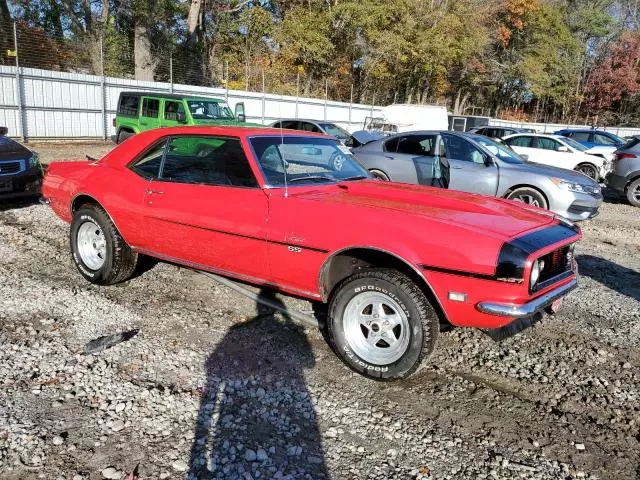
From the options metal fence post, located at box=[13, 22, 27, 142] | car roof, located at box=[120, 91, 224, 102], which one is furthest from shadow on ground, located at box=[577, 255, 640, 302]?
metal fence post, located at box=[13, 22, 27, 142]

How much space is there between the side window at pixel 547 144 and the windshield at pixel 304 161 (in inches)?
470

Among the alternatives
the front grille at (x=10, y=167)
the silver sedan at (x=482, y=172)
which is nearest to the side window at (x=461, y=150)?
the silver sedan at (x=482, y=172)

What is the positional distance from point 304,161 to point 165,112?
10.8 metres

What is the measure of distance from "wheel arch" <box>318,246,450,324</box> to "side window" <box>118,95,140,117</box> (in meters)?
12.8

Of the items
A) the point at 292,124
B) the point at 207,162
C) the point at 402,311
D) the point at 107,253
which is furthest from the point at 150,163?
the point at 292,124

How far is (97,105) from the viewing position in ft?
64.6

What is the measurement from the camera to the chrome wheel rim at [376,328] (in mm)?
3408

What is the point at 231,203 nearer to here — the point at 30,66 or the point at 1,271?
the point at 1,271

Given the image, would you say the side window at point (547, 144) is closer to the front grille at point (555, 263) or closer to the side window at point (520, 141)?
the side window at point (520, 141)

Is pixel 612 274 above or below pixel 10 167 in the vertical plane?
below

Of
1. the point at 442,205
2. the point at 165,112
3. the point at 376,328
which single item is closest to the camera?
the point at 376,328

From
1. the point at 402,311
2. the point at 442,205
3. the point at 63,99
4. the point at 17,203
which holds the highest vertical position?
the point at 63,99

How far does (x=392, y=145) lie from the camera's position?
9.92 metres

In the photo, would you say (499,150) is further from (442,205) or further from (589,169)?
(589,169)
